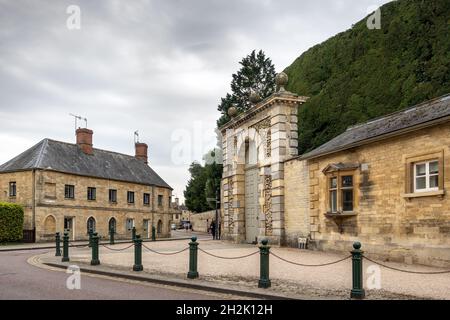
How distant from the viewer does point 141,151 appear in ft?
156

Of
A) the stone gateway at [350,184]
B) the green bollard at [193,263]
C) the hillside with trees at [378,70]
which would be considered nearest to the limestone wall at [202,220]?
the hillside with trees at [378,70]

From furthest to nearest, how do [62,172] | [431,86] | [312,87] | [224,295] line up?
1. [312,87]
2. [62,172]
3. [431,86]
4. [224,295]

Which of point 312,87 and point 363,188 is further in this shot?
point 312,87

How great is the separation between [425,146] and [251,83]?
35.5 m

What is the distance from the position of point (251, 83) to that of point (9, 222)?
27833 millimetres

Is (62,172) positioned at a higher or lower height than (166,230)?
higher

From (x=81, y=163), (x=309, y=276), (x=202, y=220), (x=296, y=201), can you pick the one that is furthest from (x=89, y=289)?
(x=202, y=220)

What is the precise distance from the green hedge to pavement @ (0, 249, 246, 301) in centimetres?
1786

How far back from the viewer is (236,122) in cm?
2573

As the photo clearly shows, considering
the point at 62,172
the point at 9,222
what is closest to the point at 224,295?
the point at 9,222

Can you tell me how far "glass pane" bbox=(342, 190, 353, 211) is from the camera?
16.8 meters

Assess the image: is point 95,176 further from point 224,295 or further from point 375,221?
point 224,295

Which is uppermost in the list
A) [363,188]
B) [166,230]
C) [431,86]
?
[431,86]
